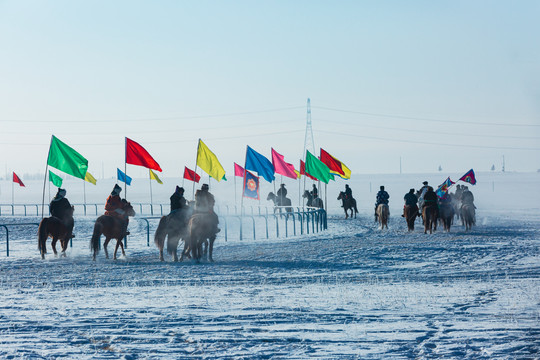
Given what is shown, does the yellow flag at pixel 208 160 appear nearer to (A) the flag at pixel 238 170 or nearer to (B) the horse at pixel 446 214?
(B) the horse at pixel 446 214

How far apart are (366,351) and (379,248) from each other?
1256 centimetres

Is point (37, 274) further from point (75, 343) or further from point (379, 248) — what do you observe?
point (379, 248)

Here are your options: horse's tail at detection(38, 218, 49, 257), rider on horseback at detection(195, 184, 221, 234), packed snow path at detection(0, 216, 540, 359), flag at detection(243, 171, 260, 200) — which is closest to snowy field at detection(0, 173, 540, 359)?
packed snow path at detection(0, 216, 540, 359)

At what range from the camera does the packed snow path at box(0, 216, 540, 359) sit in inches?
298

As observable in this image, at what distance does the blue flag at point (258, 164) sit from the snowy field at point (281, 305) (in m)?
8.37

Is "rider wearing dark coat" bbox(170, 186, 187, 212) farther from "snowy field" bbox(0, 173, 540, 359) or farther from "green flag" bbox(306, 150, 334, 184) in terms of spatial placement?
"green flag" bbox(306, 150, 334, 184)

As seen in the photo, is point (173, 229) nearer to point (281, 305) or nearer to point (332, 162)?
point (281, 305)

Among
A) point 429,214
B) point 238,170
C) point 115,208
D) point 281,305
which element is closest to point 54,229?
point 115,208

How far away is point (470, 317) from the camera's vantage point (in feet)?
29.7

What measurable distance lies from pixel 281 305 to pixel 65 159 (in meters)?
14.1

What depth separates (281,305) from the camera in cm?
1031

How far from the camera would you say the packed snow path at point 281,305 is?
7.57 meters

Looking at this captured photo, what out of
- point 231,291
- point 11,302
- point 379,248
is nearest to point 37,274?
point 11,302

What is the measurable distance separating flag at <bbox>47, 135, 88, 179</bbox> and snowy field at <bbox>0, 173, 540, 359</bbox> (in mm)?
4143
